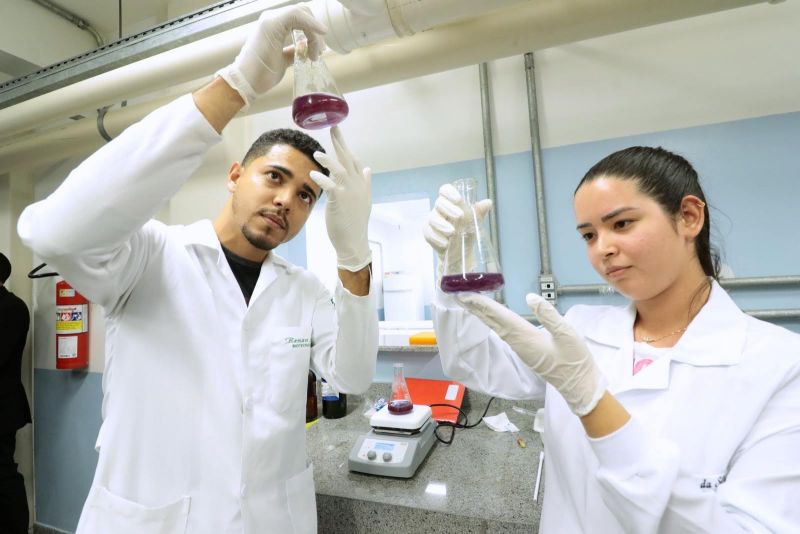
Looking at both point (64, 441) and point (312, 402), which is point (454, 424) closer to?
Result: point (312, 402)

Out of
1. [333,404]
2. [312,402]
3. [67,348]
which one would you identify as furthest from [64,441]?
[333,404]

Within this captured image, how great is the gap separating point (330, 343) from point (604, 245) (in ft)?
2.65

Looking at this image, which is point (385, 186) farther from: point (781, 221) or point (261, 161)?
point (781, 221)

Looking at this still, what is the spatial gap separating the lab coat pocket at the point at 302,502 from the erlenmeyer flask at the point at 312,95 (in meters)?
Answer: 0.88

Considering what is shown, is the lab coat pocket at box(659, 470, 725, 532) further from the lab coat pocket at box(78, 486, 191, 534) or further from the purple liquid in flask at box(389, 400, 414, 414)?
the lab coat pocket at box(78, 486, 191, 534)

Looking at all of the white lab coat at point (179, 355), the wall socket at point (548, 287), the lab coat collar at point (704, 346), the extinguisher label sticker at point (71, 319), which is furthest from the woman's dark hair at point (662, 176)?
the extinguisher label sticker at point (71, 319)

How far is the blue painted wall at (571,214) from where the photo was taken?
1.44m

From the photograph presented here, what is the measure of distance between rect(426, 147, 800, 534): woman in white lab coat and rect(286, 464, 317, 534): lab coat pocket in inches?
18.7

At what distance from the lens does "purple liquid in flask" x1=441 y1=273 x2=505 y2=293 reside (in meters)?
0.75

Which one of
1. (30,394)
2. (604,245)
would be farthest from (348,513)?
(30,394)

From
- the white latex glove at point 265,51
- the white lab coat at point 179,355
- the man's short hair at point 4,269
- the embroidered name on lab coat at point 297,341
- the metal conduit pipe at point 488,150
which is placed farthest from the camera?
the man's short hair at point 4,269

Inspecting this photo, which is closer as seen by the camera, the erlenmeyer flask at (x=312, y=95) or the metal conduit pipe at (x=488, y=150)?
the erlenmeyer flask at (x=312, y=95)

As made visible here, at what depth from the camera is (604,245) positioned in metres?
0.78

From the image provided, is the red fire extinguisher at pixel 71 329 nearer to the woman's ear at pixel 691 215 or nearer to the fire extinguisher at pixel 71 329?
the fire extinguisher at pixel 71 329
